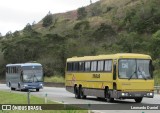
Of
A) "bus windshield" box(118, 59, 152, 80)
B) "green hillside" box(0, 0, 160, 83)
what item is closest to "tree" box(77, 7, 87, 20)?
"green hillside" box(0, 0, 160, 83)

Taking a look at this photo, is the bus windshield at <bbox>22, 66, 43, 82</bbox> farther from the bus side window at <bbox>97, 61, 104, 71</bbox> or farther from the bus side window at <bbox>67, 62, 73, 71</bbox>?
the bus side window at <bbox>97, 61, 104, 71</bbox>

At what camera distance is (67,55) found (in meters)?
85.6

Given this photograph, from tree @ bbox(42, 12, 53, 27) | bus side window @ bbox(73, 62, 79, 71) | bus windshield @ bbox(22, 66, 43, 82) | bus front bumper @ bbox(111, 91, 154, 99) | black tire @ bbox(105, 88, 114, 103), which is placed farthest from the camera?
tree @ bbox(42, 12, 53, 27)

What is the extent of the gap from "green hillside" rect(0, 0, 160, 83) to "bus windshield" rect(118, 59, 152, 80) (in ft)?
87.4

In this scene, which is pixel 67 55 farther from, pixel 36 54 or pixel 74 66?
pixel 74 66

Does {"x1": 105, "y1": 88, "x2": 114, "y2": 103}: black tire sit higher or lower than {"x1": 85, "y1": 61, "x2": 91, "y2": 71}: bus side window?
lower

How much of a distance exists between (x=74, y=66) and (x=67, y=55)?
48.8 meters

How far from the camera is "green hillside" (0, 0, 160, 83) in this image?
82.2 m

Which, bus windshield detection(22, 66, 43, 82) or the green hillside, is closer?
bus windshield detection(22, 66, 43, 82)

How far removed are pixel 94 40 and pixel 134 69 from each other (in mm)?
79959

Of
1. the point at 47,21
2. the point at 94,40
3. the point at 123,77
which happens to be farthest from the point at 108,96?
the point at 47,21

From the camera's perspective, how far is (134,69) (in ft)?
96.4

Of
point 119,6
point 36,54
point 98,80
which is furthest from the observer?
point 119,6

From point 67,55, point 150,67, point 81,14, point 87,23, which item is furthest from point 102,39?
point 150,67
